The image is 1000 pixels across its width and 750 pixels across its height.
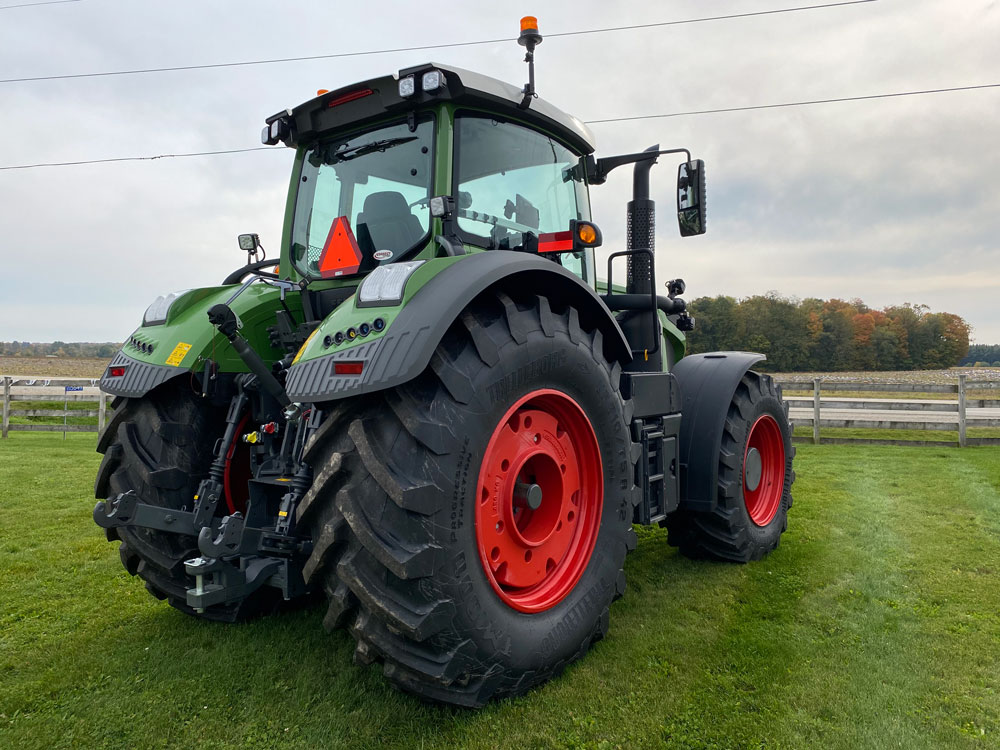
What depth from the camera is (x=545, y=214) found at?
11.4 feet

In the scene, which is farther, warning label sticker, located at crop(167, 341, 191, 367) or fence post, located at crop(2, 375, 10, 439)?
fence post, located at crop(2, 375, 10, 439)

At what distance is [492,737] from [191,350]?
2.04m

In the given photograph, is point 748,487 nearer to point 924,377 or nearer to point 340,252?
point 340,252

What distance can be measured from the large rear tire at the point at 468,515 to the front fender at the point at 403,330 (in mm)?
119

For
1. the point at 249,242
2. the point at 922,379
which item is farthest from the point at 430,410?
the point at 922,379

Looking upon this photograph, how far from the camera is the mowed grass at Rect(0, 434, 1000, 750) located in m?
2.19

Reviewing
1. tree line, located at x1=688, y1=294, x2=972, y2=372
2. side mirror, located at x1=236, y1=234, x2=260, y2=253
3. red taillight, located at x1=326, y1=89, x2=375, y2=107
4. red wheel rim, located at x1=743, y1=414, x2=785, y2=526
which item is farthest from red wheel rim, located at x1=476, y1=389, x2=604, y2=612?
tree line, located at x1=688, y1=294, x2=972, y2=372

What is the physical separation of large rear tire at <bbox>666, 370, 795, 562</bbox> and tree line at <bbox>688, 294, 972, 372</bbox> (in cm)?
1929

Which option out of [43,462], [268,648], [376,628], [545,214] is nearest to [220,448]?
[268,648]

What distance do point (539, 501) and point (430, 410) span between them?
2.17 ft

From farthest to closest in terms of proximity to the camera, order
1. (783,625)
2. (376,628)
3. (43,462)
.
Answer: (43,462) → (783,625) → (376,628)

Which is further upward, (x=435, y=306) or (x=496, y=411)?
(x=435, y=306)

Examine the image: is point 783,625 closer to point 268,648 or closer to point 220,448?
point 268,648

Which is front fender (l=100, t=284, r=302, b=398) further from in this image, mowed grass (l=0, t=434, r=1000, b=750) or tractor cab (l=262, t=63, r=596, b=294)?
mowed grass (l=0, t=434, r=1000, b=750)
